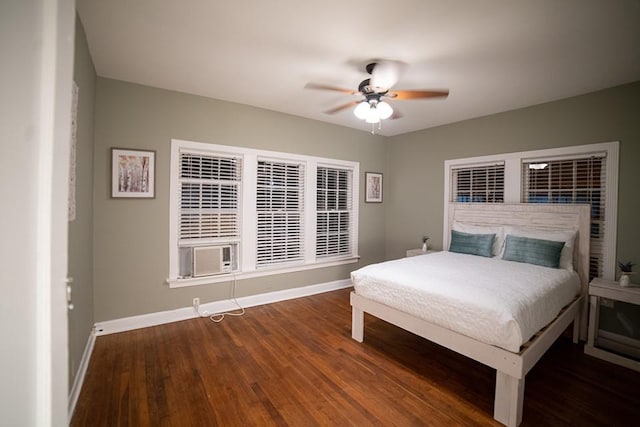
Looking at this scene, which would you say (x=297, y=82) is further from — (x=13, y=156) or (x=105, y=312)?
(x=105, y=312)

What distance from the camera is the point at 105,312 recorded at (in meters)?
2.91

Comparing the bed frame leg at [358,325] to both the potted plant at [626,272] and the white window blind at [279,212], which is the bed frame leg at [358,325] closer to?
the white window blind at [279,212]

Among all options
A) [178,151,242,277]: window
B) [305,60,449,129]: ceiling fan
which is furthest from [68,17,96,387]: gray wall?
[305,60,449,129]: ceiling fan

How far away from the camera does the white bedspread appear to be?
1.93 meters

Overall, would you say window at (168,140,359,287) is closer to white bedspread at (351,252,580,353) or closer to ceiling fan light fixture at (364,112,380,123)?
white bedspread at (351,252,580,353)

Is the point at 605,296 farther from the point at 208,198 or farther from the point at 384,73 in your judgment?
the point at 208,198

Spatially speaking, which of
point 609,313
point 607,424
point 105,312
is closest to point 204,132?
point 105,312

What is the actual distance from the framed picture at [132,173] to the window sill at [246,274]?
42.3 inches

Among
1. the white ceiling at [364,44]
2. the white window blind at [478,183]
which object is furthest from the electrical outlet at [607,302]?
the white ceiling at [364,44]

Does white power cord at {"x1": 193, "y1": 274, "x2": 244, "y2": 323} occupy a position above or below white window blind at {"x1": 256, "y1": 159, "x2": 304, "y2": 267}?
below

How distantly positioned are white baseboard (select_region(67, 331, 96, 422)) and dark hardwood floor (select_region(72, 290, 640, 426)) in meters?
0.05

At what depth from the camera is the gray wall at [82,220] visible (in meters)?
2.00

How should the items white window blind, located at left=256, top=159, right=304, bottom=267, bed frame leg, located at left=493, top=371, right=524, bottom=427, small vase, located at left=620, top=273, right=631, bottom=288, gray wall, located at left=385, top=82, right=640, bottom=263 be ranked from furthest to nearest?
white window blind, located at left=256, top=159, right=304, bottom=267 → gray wall, located at left=385, top=82, right=640, bottom=263 → small vase, located at left=620, top=273, right=631, bottom=288 → bed frame leg, located at left=493, top=371, right=524, bottom=427

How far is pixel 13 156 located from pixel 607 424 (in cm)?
321
